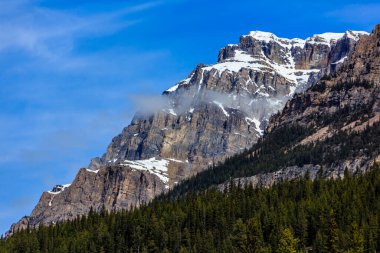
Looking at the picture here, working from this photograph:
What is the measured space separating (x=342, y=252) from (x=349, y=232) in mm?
26575

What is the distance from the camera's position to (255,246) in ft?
653

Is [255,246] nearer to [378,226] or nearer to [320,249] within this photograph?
[320,249]

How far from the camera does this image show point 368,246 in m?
192

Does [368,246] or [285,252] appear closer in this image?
[285,252]

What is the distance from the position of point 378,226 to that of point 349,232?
9.18m

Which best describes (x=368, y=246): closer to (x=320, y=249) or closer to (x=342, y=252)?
(x=320, y=249)

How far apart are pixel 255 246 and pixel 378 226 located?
28.1 m

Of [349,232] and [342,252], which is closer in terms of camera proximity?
[342,252]

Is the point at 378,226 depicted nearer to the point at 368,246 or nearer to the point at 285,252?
the point at 368,246

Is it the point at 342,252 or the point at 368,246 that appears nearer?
the point at 342,252

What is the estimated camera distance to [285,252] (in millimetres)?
167250

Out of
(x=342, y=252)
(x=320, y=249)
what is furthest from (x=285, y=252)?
(x=320, y=249)

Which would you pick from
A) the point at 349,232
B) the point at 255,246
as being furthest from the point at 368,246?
the point at 255,246

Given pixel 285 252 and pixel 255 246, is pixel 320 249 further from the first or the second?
pixel 285 252
